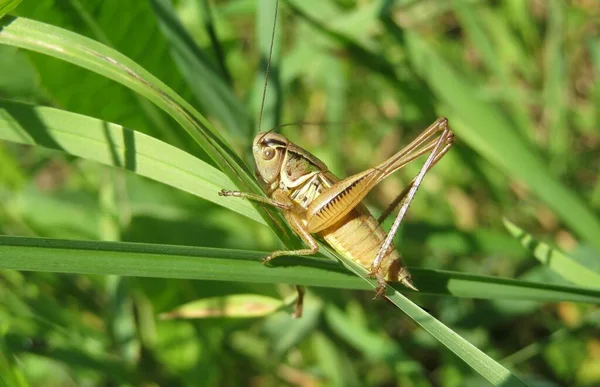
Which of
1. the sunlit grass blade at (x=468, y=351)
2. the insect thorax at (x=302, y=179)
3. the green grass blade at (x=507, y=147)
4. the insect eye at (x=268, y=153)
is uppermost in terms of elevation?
the green grass blade at (x=507, y=147)

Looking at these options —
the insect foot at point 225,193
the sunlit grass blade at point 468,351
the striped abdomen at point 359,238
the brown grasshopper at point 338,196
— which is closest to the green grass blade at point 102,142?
the insect foot at point 225,193

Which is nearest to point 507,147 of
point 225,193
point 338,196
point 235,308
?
point 338,196

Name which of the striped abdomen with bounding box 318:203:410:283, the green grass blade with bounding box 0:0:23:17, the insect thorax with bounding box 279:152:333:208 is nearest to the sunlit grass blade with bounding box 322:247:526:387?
the striped abdomen with bounding box 318:203:410:283

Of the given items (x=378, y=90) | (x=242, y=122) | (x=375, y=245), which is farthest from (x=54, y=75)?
(x=378, y=90)

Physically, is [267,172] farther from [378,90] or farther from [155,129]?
[378,90]

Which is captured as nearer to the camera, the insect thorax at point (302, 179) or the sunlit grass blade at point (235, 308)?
the sunlit grass blade at point (235, 308)

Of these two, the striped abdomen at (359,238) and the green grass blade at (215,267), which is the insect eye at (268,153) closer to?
the striped abdomen at (359,238)
